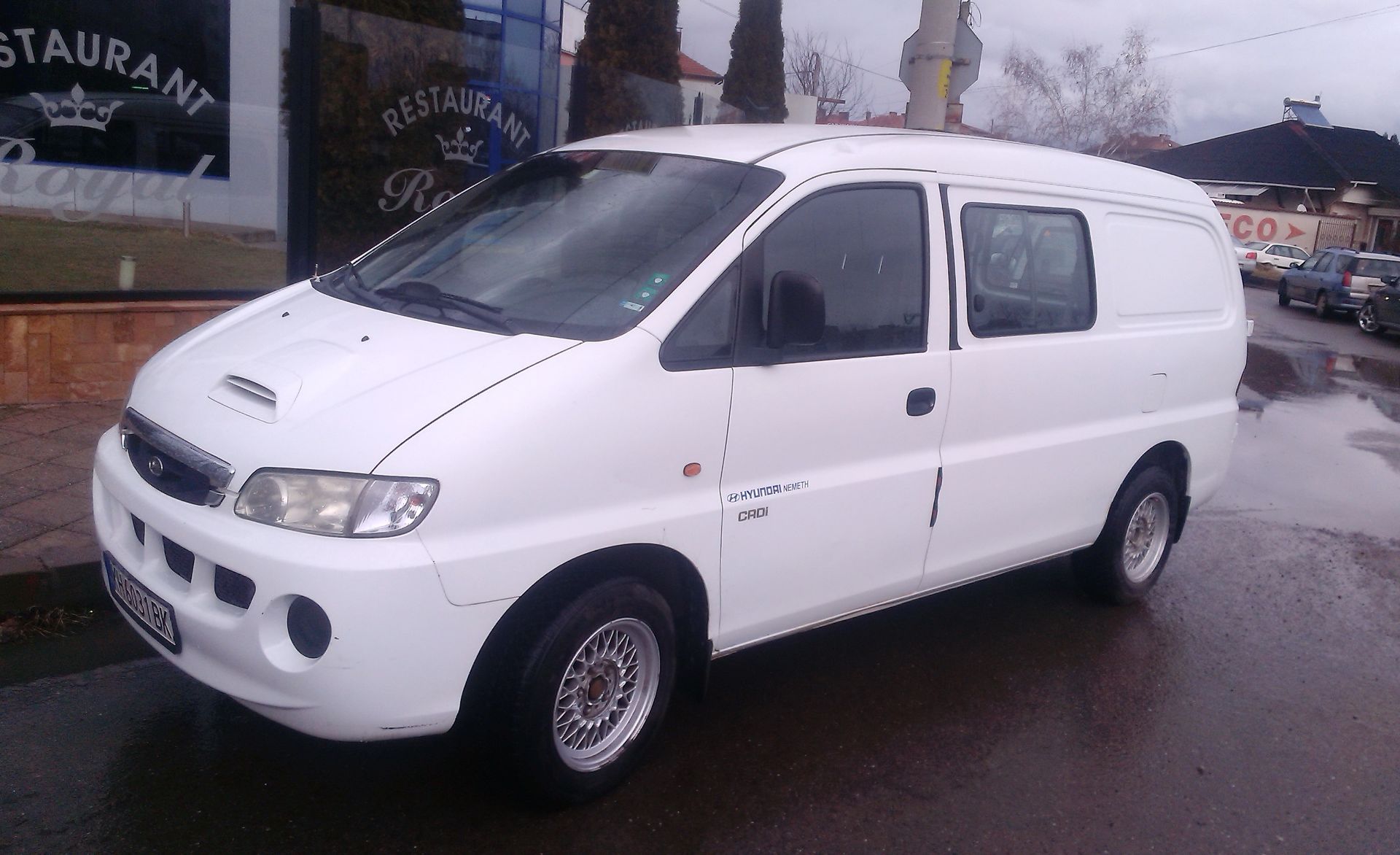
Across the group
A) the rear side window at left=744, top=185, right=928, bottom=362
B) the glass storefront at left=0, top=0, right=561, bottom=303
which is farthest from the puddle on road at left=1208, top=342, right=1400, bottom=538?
the glass storefront at left=0, top=0, right=561, bottom=303

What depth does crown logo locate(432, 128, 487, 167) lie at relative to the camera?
888cm

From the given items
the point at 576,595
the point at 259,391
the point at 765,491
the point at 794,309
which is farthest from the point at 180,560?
the point at 794,309

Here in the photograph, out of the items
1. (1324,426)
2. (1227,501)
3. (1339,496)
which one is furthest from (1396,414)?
(1227,501)

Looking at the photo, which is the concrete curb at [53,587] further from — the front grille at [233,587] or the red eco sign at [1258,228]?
the red eco sign at [1258,228]

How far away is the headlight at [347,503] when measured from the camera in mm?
2900

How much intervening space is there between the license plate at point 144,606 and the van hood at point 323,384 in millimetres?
460

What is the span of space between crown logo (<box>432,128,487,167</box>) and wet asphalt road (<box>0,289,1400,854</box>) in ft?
17.9

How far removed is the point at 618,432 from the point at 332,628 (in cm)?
93

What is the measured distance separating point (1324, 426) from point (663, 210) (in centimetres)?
1000

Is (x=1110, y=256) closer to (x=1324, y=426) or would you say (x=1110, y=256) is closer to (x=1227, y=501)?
(x=1227, y=501)

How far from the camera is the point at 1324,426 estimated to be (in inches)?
451

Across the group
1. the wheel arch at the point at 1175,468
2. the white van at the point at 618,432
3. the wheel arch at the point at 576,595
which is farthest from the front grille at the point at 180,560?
the wheel arch at the point at 1175,468

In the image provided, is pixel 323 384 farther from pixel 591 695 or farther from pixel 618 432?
pixel 591 695

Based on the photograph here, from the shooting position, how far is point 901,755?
402cm
